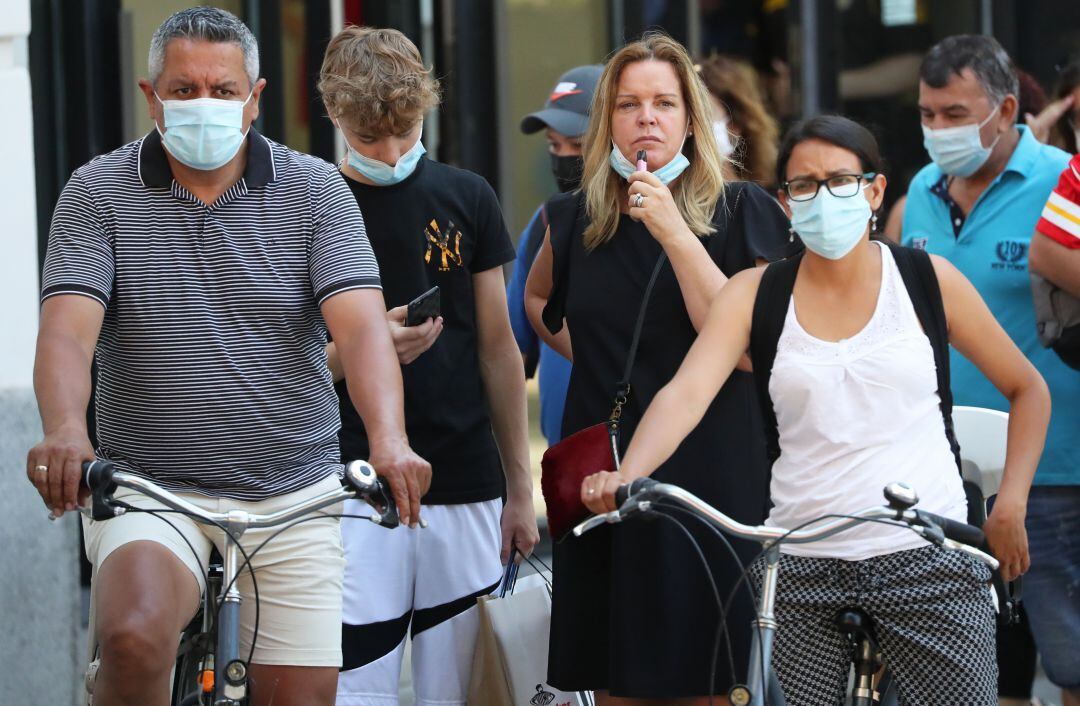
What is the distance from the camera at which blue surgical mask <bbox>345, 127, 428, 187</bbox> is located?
4.68 meters

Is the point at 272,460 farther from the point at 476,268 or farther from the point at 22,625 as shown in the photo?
the point at 22,625

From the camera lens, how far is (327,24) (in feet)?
25.5

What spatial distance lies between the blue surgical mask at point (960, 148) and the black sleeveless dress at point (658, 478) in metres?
1.29

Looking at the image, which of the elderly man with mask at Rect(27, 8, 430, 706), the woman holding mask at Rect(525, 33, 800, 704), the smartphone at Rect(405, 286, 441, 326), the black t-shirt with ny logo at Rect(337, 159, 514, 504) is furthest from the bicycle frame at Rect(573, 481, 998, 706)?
the black t-shirt with ny logo at Rect(337, 159, 514, 504)

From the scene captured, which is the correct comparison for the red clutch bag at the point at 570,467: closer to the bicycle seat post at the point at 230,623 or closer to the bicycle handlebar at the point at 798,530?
the bicycle handlebar at the point at 798,530

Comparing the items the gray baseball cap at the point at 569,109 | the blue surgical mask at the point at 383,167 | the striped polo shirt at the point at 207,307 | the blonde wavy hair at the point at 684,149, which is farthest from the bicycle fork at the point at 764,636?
the gray baseball cap at the point at 569,109

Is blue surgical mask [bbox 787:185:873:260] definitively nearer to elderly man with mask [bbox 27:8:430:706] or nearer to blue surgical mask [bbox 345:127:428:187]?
elderly man with mask [bbox 27:8:430:706]

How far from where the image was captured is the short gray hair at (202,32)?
12.9 feet

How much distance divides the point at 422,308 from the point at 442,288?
15.9 inches

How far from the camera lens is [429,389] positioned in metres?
4.77

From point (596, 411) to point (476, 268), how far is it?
0.65 m

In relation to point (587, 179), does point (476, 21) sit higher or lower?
higher

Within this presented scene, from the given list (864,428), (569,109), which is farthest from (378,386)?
(569,109)

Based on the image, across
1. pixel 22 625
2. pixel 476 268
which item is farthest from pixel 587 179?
pixel 22 625
